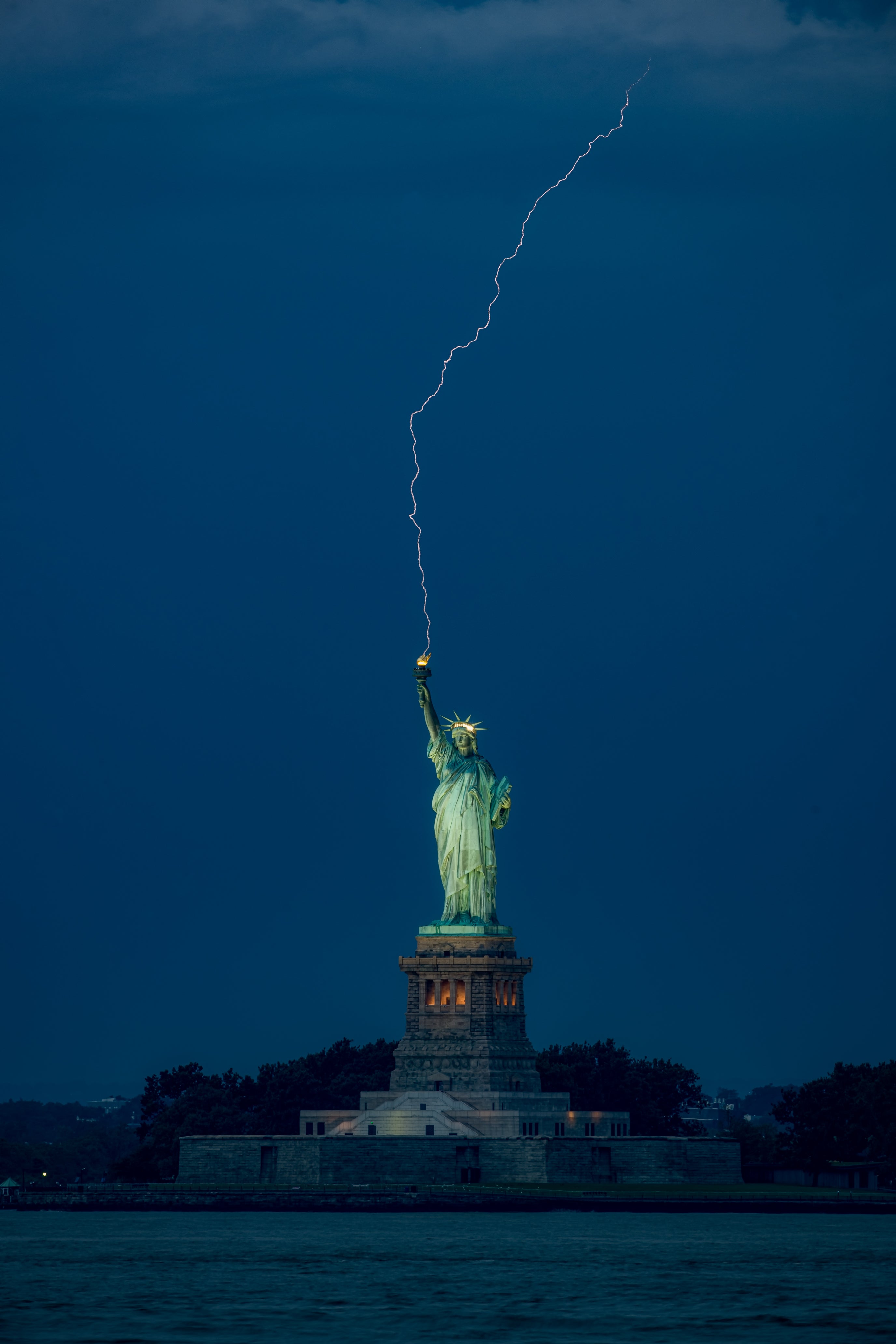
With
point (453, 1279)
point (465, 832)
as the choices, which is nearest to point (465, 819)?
point (465, 832)

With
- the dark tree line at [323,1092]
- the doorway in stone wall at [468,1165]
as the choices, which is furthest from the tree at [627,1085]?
the doorway in stone wall at [468,1165]

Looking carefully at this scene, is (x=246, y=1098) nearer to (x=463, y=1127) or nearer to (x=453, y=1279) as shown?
(x=463, y=1127)

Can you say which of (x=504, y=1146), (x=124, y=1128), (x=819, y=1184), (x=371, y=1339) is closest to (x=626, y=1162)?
(x=504, y=1146)

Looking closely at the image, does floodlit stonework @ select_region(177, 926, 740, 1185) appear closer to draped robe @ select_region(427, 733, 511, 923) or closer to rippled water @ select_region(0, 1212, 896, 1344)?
draped robe @ select_region(427, 733, 511, 923)

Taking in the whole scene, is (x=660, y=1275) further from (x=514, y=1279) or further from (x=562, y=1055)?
(x=562, y=1055)

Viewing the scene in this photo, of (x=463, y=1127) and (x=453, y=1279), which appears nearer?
(x=453, y=1279)
